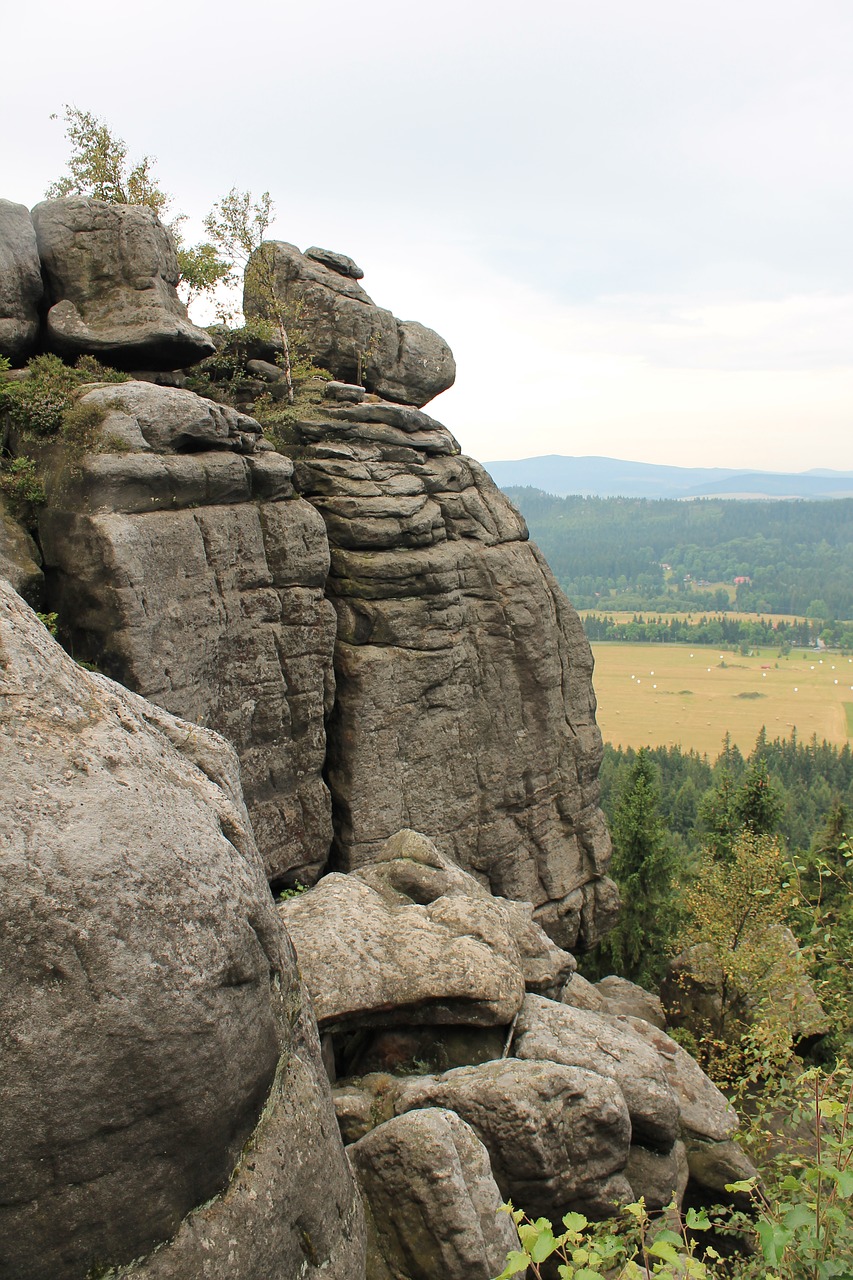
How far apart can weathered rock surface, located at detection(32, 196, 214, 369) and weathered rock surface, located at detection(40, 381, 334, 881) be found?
8.34 ft

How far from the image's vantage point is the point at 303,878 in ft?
82.7

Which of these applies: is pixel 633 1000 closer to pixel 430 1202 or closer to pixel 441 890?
pixel 441 890

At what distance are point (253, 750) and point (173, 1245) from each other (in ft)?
52.1

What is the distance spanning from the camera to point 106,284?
906 inches

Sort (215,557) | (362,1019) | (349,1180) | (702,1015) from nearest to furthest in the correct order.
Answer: (349,1180) < (362,1019) < (215,557) < (702,1015)

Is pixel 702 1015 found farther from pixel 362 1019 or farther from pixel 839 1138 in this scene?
pixel 839 1138

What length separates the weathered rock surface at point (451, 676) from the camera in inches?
1029

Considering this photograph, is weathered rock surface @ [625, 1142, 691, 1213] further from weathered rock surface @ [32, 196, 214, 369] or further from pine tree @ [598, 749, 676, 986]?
pine tree @ [598, 749, 676, 986]

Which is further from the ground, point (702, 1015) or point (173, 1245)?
point (173, 1245)

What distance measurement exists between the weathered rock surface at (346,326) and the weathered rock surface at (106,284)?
644cm

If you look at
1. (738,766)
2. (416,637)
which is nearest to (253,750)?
(416,637)

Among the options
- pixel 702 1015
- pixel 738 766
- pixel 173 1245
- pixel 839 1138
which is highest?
pixel 839 1138

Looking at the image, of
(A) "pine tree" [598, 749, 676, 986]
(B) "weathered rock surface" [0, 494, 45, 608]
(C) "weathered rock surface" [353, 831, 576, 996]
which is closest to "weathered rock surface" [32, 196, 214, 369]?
(B) "weathered rock surface" [0, 494, 45, 608]

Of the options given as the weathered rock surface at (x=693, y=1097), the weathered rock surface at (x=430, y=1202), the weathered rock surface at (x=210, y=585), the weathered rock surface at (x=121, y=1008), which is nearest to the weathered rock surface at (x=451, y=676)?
the weathered rock surface at (x=210, y=585)
